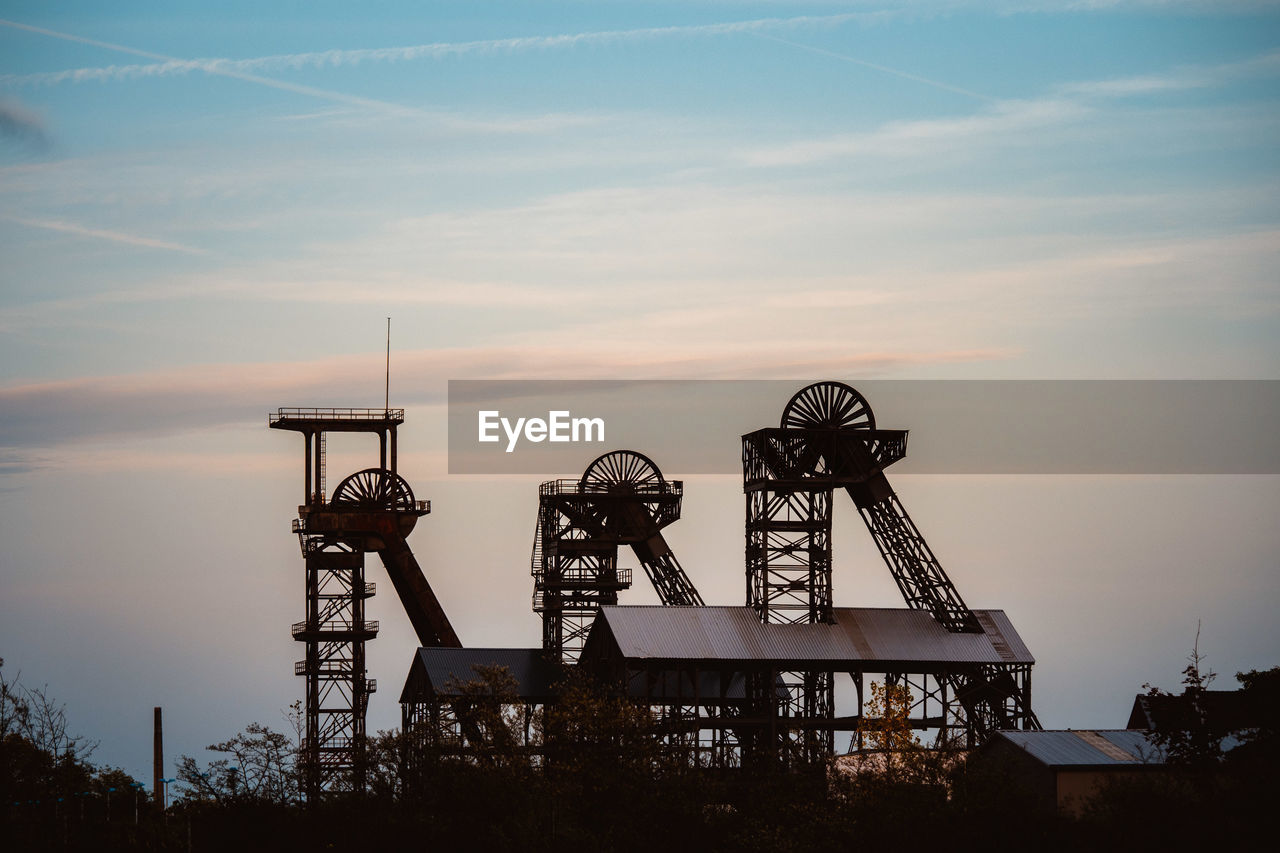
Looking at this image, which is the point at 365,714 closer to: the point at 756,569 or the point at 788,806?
the point at 756,569

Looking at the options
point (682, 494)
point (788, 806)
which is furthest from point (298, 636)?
point (788, 806)

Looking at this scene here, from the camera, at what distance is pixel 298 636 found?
10725 centimetres

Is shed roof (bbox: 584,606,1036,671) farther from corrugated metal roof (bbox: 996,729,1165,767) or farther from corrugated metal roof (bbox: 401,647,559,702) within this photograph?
corrugated metal roof (bbox: 996,729,1165,767)

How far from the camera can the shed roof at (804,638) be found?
300 feet

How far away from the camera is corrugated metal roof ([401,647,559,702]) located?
10281 cm

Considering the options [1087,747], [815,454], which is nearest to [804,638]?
[815,454]

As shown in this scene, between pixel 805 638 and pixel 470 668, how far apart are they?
19.8m

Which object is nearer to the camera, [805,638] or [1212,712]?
[1212,712]

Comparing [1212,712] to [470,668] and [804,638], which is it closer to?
[804,638]

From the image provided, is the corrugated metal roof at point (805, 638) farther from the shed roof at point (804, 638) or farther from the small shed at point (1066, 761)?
the small shed at point (1066, 761)

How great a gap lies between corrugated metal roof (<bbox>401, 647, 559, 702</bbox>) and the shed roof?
8.76 m

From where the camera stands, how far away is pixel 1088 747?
76.6 metres

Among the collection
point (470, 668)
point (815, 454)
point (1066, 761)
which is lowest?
point (1066, 761)

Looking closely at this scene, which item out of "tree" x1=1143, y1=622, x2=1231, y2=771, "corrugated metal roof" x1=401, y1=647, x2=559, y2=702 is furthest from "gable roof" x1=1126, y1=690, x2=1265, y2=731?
"corrugated metal roof" x1=401, y1=647, x2=559, y2=702
